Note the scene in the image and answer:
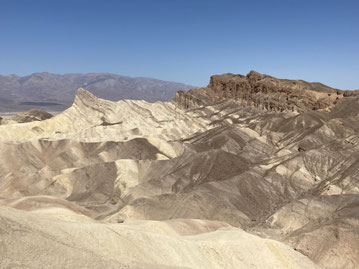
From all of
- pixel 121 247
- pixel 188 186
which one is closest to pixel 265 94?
pixel 188 186

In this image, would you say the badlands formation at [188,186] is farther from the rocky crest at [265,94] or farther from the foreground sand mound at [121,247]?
the rocky crest at [265,94]

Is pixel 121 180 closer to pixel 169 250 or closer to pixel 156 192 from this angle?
pixel 156 192

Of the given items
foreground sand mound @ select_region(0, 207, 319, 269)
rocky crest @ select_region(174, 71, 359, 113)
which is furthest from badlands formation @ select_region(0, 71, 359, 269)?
rocky crest @ select_region(174, 71, 359, 113)

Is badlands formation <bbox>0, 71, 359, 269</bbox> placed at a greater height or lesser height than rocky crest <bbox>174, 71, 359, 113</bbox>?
lesser

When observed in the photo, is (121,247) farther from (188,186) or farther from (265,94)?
(265,94)

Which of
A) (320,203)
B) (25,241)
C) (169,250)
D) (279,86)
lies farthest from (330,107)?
(25,241)

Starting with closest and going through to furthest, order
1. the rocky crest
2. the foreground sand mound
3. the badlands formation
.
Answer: the foreground sand mound < the badlands formation < the rocky crest

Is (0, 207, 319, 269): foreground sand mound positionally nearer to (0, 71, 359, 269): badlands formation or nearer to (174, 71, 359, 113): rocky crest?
(0, 71, 359, 269): badlands formation
